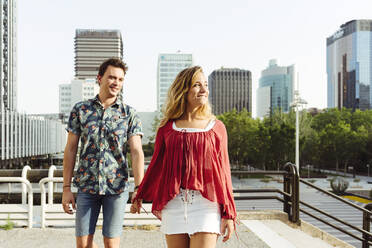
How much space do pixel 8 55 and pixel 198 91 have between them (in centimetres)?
7535

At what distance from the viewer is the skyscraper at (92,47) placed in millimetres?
183500

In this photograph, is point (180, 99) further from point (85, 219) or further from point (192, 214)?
point (85, 219)

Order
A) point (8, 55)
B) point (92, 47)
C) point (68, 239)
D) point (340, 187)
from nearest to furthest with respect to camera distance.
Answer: point (68, 239) → point (340, 187) → point (8, 55) → point (92, 47)

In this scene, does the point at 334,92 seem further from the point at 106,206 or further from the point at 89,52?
the point at 106,206

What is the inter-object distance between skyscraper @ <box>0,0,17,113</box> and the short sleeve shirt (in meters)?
69.5

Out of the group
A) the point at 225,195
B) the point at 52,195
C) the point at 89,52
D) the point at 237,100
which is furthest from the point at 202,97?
the point at 89,52

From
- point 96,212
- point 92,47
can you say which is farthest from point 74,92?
point 96,212

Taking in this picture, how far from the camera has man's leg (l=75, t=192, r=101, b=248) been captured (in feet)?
8.50

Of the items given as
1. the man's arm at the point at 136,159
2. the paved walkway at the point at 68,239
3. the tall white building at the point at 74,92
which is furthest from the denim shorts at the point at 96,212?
the tall white building at the point at 74,92

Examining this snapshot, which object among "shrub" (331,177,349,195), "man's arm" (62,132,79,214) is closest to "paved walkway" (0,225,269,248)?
"man's arm" (62,132,79,214)

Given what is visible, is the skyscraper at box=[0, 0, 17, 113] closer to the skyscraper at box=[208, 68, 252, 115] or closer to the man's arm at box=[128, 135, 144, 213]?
the man's arm at box=[128, 135, 144, 213]

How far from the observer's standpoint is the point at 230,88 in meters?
180

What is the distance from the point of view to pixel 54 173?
18.0 feet

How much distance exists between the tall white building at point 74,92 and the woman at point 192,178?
152 m
